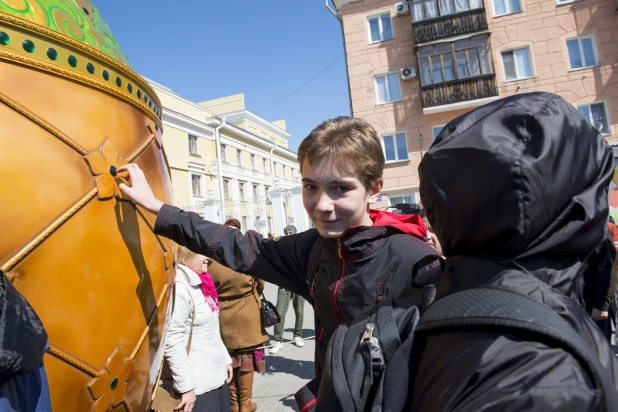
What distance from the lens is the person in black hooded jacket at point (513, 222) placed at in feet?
2.04

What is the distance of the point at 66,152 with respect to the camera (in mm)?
1037

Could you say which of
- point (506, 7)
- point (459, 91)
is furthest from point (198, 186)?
point (506, 7)

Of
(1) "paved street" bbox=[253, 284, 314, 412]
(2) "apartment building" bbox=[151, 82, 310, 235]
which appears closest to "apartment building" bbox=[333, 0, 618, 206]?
(2) "apartment building" bbox=[151, 82, 310, 235]

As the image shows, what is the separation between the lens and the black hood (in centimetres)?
69

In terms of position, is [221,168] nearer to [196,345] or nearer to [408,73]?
[408,73]

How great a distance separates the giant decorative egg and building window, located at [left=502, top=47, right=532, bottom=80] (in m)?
17.0

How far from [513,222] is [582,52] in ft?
58.5

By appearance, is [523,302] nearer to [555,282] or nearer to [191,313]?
[555,282]

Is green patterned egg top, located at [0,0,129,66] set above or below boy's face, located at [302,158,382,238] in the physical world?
above

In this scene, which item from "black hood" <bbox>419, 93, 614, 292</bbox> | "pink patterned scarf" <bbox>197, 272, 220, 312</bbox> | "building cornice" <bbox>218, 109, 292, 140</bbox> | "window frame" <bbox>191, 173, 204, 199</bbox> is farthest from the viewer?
"building cornice" <bbox>218, 109, 292, 140</bbox>

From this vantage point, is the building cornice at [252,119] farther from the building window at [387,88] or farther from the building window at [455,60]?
the building window at [455,60]

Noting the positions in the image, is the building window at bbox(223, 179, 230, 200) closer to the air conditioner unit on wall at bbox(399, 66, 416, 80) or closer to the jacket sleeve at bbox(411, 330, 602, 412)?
the air conditioner unit on wall at bbox(399, 66, 416, 80)

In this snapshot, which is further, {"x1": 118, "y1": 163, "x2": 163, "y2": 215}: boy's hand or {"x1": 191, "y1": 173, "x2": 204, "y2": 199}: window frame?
{"x1": 191, "y1": 173, "x2": 204, "y2": 199}: window frame

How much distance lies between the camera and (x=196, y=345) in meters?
2.89
